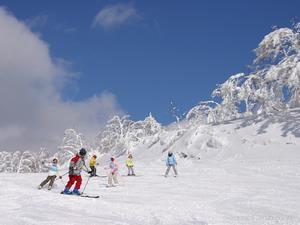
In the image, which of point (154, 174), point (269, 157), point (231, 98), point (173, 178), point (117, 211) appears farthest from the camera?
point (231, 98)

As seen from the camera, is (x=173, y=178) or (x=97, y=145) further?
(x=97, y=145)

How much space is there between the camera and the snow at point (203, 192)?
466 inches

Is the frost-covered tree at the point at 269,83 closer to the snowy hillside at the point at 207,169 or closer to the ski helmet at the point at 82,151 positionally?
the snowy hillside at the point at 207,169

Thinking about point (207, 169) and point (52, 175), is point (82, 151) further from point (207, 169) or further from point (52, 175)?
point (207, 169)

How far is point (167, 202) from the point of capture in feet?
49.6

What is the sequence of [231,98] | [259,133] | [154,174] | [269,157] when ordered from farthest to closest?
[231,98] → [259,133] → [269,157] → [154,174]

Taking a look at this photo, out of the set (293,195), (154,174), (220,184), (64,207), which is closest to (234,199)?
(293,195)

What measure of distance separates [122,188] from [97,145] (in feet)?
133

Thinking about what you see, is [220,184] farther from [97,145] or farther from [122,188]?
[97,145]

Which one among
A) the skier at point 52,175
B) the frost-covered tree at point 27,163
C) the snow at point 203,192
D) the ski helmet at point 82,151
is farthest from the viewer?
the frost-covered tree at point 27,163

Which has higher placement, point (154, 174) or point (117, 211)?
point (154, 174)

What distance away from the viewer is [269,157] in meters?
32.0

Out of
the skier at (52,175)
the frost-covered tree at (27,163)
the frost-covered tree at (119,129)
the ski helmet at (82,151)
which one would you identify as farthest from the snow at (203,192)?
the frost-covered tree at (27,163)

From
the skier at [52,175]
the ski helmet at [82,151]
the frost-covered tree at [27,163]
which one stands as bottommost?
the skier at [52,175]
